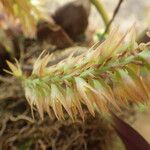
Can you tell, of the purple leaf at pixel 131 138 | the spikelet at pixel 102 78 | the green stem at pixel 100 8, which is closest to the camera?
the spikelet at pixel 102 78

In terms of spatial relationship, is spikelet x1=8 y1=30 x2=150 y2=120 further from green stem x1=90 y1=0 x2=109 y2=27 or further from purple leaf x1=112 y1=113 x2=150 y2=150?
green stem x1=90 y1=0 x2=109 y2=27

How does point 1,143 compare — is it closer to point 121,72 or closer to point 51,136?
point 51,136

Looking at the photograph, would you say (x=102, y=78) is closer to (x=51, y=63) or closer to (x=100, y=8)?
(x=51, y=63)

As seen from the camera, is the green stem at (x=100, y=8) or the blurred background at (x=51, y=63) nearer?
the blurred background at (x=51, y=63)

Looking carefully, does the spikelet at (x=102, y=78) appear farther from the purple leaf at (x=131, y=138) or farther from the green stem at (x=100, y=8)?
the green stem at (x=100, y=8)

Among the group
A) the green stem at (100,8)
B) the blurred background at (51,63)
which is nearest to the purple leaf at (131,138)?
the blurred background at (51,63)

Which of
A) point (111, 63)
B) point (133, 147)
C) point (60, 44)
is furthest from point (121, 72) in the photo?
point (60, 44)

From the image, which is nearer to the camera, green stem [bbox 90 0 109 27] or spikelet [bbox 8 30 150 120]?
spikelet [bbox 8 30 150 120]

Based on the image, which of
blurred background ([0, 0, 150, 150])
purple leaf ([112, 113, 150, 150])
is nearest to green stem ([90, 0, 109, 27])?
blurred background ([0, 0, 150, 150])

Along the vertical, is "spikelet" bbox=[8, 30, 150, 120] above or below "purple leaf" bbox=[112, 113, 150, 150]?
above
